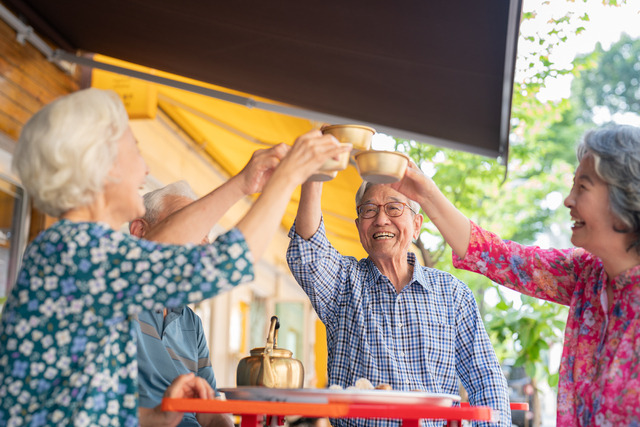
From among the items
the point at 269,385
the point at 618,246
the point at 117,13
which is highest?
the point at 117,13

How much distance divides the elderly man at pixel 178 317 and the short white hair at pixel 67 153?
1.92 feet

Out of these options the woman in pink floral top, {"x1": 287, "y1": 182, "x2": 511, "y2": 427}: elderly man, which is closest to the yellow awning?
{"x1": 287, "y1": 182, "x2": 511, "y2": 427}: elderly man

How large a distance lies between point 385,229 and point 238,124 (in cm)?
307

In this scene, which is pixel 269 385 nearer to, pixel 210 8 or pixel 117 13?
pixel 210 8

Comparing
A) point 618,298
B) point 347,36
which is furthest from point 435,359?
point 347,36

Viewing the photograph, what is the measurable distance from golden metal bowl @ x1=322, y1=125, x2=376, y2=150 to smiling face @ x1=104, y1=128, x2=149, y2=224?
0.61 metres

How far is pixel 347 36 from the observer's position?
395 centimetres

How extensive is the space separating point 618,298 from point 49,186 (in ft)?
5.84

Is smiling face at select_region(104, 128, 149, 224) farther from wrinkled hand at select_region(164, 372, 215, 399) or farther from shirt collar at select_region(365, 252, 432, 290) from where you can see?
shirt collar at select_region(365, 252, 432, 290)

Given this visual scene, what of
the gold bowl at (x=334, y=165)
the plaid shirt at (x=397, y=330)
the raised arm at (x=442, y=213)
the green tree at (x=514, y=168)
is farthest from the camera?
the green tree at (x=514, y=168)

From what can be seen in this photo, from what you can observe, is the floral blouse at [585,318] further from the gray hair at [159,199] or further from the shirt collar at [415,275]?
the gray hair at [159,199]

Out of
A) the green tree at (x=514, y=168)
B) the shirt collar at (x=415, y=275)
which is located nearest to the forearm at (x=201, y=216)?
the shirt collar at (x=415, y=275)

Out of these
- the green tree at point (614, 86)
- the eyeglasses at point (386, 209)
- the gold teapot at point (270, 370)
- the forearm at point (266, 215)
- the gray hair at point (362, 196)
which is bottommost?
the gold teapot at point (270, 370)

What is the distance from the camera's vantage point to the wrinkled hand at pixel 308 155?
2010 millimetres
